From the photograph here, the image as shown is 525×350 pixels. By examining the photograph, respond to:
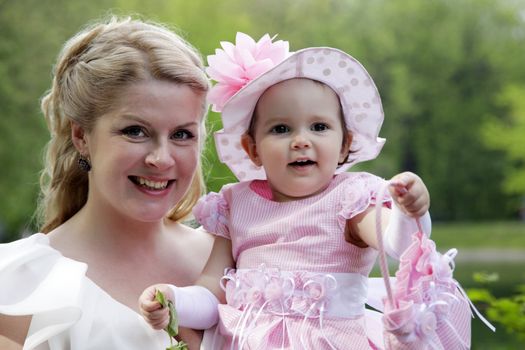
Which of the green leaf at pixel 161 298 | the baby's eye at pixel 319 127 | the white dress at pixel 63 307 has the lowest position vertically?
the white dress at pixel 63 307

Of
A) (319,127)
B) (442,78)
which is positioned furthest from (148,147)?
(442,78)

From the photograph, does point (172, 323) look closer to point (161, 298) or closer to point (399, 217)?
point (161, 298)

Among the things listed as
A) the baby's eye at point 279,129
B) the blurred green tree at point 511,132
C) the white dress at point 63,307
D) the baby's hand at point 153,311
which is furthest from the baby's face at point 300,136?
the blurred green tree at point 511,132

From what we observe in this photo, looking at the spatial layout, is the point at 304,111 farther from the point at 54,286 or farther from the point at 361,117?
the point at 54,286

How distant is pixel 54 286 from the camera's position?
282 centimetres

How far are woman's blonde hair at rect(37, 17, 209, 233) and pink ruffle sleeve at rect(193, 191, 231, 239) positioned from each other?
0.31m

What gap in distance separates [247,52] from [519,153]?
3180cm

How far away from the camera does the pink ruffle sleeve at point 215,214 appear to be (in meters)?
2.90

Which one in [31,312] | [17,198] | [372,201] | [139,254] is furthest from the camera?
[17,198]

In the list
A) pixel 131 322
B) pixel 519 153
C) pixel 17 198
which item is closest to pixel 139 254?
pixel 131 322

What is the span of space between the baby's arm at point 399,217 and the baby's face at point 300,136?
189mm

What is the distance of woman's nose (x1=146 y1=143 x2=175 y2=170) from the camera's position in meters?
2.79

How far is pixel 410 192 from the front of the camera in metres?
2.17

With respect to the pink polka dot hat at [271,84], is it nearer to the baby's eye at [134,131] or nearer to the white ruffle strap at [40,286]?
the baby's eye at [134,131]
